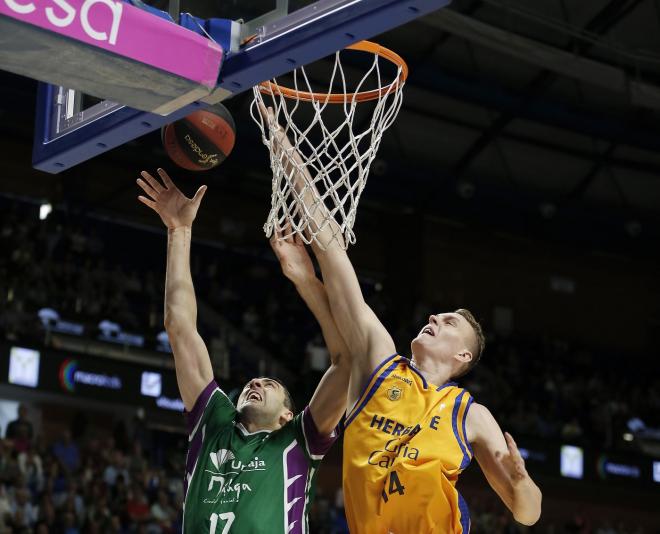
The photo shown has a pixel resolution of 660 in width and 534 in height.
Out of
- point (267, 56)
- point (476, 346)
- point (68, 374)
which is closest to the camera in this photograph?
point (267, 56)

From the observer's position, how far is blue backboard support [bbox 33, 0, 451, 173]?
A: 10.3 ft

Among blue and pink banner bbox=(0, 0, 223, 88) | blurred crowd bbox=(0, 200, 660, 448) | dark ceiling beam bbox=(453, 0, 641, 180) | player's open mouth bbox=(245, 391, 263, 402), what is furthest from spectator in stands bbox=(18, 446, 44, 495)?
dark ceiling beam bbox=(453, 0, 641, 180)

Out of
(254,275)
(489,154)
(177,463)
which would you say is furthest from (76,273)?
(489,154)

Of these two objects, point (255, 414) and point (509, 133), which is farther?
point (509, 133)

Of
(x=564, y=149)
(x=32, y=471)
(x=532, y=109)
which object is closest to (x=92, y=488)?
(x=32, y=471)

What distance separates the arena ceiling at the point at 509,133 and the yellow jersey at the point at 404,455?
11.3 m

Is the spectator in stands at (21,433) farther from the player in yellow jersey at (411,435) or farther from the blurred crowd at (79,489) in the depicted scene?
the player in yellow jersey at (411,435)

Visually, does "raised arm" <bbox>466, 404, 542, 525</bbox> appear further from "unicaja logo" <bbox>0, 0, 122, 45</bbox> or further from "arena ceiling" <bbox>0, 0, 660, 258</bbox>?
"arena ceiling" <bbox>0, 0, 660, 258</bbox>

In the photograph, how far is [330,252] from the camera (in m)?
3.98

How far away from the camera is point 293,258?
4316mm

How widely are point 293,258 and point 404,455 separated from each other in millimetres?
1014

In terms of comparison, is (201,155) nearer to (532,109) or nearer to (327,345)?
(327,345)

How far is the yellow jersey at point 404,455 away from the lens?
359 centimetres

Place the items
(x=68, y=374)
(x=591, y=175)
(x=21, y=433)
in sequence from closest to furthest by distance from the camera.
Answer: (x=21, y=433)
(x=68, y=374)
(x=591, y=175)
